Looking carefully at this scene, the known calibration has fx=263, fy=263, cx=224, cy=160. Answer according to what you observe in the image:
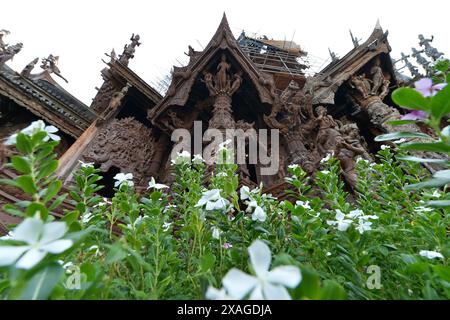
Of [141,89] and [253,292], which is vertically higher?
[141,89]

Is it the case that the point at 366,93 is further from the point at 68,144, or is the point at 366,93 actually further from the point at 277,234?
the point at 68,144

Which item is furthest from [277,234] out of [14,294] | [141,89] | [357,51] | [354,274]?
[357,51]

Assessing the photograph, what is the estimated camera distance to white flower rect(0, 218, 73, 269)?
1.55 feet

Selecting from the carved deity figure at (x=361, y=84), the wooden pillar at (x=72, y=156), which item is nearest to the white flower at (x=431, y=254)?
the wooden pillar at (x=72, y=156)

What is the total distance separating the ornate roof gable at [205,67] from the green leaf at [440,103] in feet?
17.0

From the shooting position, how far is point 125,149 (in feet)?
18.1

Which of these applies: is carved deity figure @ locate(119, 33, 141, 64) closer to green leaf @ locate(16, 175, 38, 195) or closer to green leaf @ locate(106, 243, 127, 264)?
green leaf @ locate(16, 175, 38, 195)

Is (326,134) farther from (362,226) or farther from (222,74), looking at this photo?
(362,226)

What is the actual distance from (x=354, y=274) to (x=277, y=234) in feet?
1.45

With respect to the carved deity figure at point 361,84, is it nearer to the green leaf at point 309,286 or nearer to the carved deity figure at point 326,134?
the carved deity figure at point 326,134

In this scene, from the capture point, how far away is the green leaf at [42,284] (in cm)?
44

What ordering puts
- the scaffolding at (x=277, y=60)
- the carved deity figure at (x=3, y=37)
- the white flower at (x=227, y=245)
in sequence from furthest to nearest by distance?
1. the scaffolding at (x=277, y=60)
2. the carved deity figure at (x=3, y=37)
3. the white flower at (x=227, y=245)

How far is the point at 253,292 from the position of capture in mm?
450

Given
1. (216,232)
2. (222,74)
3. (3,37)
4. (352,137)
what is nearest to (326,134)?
(352,137)
